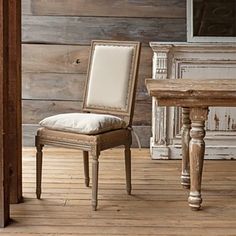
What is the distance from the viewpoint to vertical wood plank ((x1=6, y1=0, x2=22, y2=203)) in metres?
3.68

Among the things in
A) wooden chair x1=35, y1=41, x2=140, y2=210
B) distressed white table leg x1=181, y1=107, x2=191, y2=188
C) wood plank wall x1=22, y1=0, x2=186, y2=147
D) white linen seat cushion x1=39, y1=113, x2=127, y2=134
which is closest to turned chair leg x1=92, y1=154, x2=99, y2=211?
wooden chair x1=35, y1=41, x2=140, y2=210

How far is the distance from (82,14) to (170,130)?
135 cm

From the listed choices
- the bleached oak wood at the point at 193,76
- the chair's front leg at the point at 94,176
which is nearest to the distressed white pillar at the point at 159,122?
the bleached oak wood at the point at 193,76

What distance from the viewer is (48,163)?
16.1 feet

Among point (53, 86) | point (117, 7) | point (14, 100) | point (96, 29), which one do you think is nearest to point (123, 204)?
point (14, 100)

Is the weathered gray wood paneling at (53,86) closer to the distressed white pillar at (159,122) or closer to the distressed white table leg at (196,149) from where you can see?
the distressed white pillar at (159,122)

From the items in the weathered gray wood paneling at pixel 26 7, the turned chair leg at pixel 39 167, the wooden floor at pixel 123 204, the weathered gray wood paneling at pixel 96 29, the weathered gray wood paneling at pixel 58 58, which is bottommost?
the wooden floor at pixel 123 204

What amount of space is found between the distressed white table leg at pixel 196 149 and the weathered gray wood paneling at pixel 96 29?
2.00m

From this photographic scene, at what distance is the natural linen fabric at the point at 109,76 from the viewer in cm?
402

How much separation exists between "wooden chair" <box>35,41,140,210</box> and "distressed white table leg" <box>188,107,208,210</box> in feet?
1.70

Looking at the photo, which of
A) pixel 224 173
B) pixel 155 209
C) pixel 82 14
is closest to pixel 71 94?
pixel 82 14

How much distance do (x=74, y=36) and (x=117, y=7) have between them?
477mm

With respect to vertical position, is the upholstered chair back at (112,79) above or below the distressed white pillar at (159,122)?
above

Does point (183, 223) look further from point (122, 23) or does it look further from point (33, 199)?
point (122, 23)
